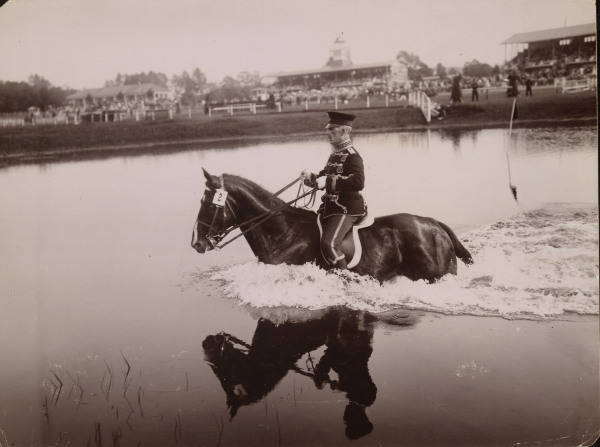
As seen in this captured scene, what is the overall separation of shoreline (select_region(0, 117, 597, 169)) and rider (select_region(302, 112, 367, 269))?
94cm

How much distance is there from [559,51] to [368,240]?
2.52 meters

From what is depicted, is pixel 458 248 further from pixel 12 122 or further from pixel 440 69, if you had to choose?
pixel 12 122

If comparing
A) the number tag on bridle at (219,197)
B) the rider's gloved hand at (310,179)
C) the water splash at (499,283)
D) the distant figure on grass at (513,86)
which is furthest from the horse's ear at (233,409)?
the distant figure on grass at (513,86)

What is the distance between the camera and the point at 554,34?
4770 mm

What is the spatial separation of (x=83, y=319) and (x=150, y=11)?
320 centimetres

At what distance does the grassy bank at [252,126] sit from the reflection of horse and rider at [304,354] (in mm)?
2164

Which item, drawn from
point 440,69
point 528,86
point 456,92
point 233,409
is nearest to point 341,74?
point 440,69

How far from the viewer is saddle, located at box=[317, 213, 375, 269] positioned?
191 inches

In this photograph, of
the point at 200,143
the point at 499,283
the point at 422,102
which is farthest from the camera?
the point at 200,143

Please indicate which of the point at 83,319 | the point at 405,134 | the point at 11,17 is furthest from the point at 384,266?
the point at 11,17

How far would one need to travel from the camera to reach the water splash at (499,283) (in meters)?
4.65

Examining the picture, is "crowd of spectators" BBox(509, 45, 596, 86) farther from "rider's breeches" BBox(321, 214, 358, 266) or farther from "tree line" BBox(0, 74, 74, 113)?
"tree line" BBox(0, 74, 74, 113)

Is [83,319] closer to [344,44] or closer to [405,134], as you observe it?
[344,44]

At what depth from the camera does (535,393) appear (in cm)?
407
